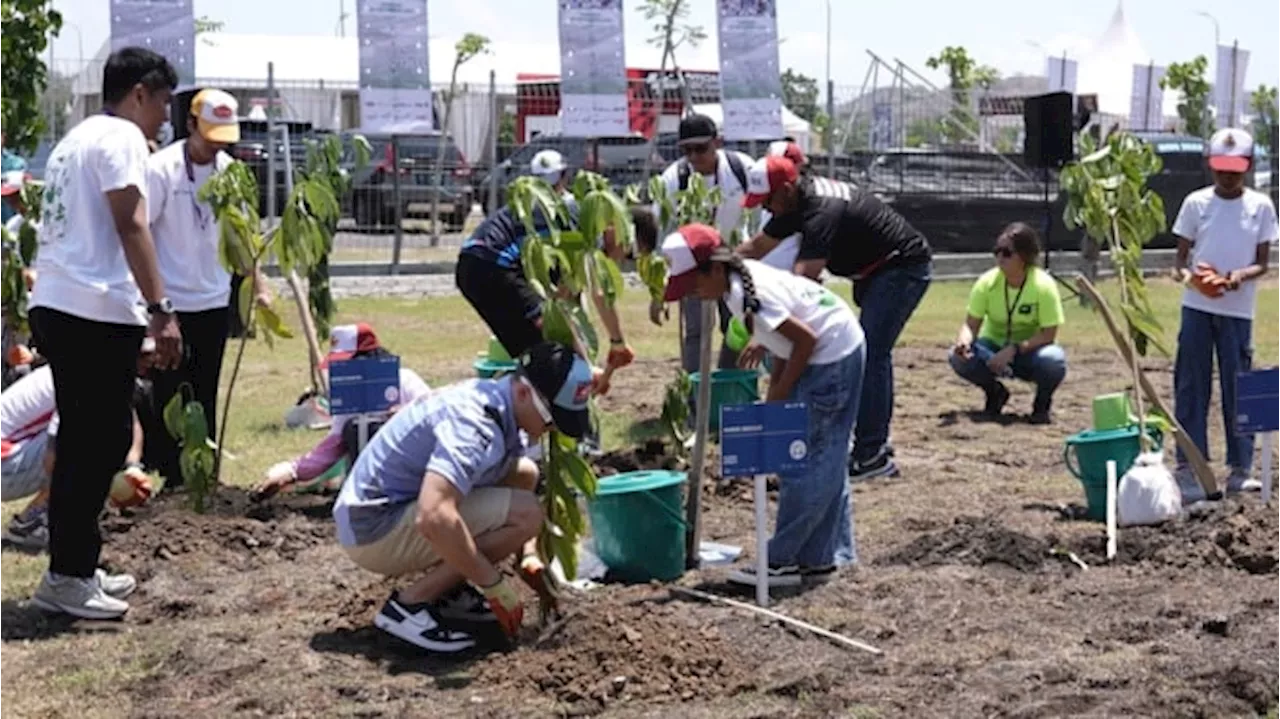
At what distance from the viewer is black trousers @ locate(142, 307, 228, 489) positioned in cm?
908

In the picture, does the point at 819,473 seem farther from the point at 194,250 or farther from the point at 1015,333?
the point at 1015,333

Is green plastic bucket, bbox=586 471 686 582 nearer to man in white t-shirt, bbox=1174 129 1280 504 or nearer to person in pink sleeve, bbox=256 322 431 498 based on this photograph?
person in pink sleeve, bbox=256 322 431 498

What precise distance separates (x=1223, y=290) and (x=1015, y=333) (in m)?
3.45

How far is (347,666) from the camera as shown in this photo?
6.25 metres

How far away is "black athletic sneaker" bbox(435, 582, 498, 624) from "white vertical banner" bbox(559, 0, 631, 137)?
15699 millimetres

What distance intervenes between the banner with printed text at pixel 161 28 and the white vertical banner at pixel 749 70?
6700mm

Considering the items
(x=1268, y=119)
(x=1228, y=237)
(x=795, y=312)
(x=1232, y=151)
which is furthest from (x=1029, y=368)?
(x=1268, y=119)

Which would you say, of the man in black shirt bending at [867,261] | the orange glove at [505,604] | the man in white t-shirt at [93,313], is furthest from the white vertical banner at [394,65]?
the orange glove at [505,604]

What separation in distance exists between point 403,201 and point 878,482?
14.8m

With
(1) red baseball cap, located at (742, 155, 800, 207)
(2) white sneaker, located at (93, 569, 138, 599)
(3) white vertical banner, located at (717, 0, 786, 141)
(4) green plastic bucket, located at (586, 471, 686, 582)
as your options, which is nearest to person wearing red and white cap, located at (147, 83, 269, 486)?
(2) white sneaker, located at (93, 569, 138, 599)

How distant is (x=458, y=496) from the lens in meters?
6.05

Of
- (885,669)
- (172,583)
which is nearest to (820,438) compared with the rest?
(885,669)

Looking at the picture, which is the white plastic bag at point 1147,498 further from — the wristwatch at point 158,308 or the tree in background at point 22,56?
the tree in background at point 22,56

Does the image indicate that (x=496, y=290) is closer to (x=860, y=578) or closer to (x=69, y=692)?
(x=860, y=578)
